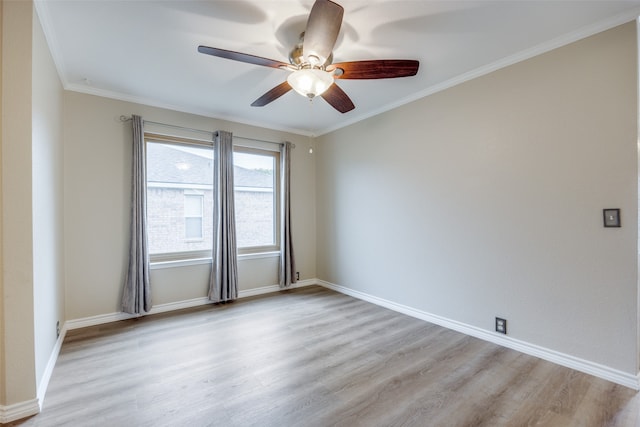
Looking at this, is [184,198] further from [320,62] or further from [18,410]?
[320,62]

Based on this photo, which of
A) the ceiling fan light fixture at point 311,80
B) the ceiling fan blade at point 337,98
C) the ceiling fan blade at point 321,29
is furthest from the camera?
the ceiling fan blade at point 337,98

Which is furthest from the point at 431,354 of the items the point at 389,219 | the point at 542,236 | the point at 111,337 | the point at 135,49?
the point at 135,49

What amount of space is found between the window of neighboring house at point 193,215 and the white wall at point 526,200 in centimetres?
240

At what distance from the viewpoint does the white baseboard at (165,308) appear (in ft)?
10.2

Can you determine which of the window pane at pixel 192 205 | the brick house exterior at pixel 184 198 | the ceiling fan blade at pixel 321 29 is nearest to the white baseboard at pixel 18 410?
the brick house exterior at pixel 184 198

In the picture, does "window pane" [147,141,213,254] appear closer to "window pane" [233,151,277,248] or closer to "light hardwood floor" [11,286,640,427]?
"window pane" [233,151,277,248]

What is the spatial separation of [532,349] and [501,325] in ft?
0.91

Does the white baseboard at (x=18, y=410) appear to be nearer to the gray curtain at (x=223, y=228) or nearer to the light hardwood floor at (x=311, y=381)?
the light hardwood floor at (x=311, y=381)

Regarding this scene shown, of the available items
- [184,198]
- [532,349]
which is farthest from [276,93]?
[532,349]

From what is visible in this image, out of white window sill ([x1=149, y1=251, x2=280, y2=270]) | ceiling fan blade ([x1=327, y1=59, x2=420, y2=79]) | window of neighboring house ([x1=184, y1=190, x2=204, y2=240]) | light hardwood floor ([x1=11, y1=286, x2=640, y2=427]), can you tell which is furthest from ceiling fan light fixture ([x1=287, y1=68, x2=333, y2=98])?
white window sill ([x1=149, y1=251, x2=280, y2=270])

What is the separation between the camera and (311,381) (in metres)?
2.14

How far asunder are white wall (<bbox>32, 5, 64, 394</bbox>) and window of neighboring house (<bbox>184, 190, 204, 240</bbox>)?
1274 mm

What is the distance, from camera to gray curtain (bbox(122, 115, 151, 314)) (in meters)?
3.29

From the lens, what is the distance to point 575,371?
2236mm
